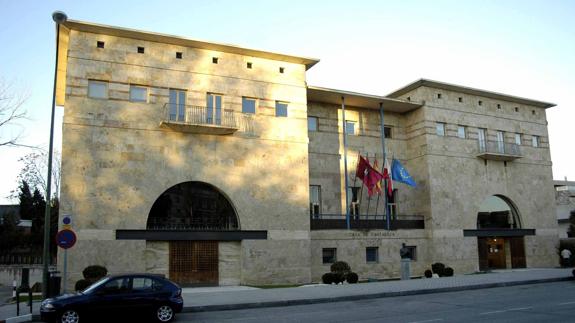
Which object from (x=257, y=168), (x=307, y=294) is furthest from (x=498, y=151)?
(x=307, y=294)

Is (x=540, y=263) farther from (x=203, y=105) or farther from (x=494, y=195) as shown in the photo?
(x=203, y=105)

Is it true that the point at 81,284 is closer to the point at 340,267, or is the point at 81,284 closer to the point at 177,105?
the point at 177,105

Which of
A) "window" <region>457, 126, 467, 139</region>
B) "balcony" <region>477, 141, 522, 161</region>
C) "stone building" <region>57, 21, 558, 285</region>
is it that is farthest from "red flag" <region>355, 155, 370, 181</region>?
"balcony" <region>477, 141, 522, 161</region>

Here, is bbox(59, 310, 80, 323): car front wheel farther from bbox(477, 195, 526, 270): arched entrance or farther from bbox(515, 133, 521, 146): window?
bbox(515, 133, 521, 146): window

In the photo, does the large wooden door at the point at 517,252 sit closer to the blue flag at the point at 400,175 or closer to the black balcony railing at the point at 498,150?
the black balcony railing at the point at 498,150

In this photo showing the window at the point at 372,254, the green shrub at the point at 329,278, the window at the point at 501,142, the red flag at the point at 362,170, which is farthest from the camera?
the window at the point at 501,142

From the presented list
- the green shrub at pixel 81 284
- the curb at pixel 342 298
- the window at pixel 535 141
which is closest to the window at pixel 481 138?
the window at pixel 535 141

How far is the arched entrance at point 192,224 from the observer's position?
2483 centimetres

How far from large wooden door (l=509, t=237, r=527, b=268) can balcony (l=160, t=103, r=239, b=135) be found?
77.6ft

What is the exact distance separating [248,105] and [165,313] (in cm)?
1558

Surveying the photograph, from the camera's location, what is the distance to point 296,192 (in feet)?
92.1

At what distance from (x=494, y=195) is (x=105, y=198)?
27.4 m

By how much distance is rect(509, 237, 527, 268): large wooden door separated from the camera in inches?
1435

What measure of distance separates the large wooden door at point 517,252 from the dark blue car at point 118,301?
30.0m
